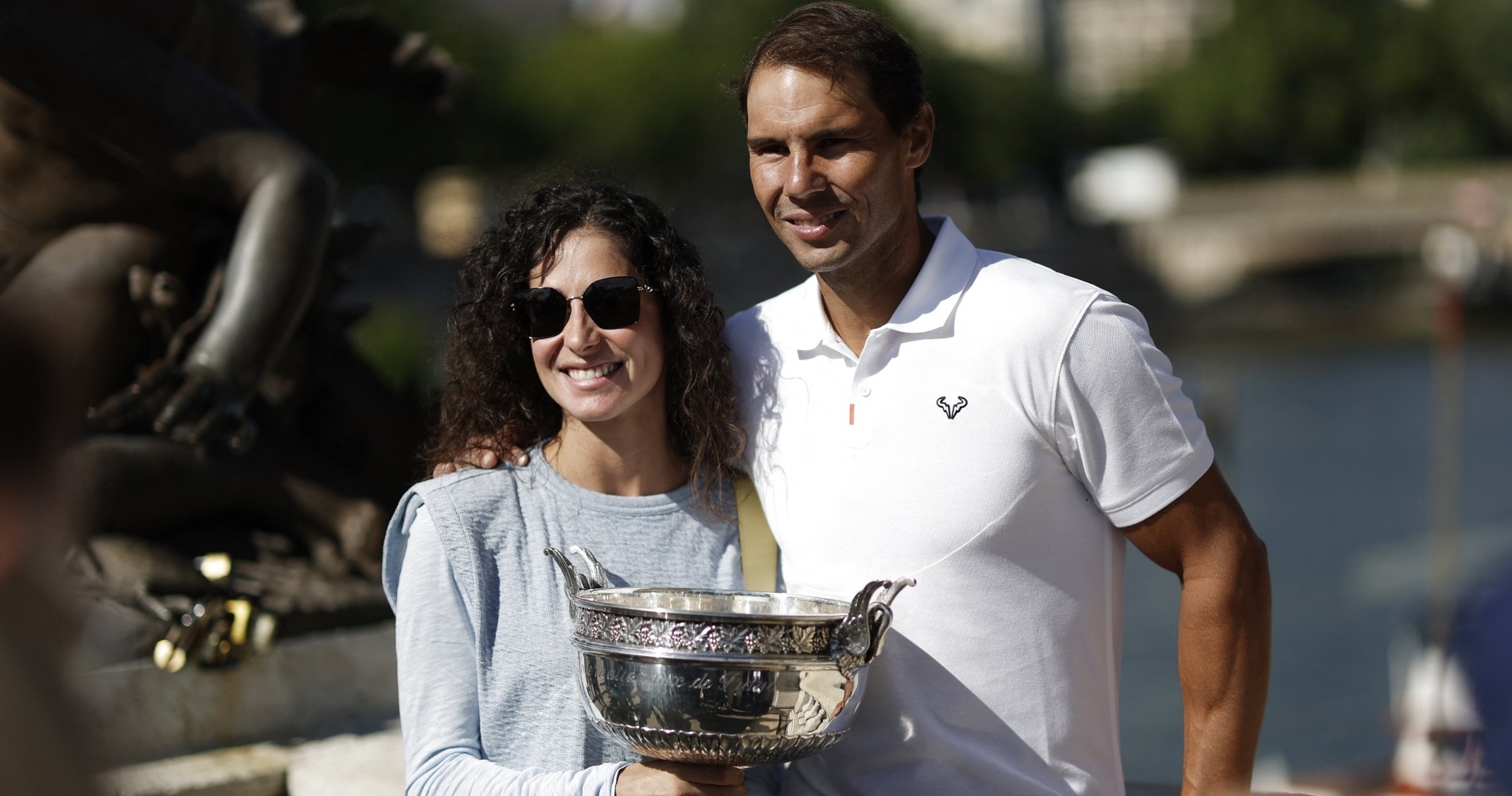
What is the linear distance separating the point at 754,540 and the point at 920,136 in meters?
0.75

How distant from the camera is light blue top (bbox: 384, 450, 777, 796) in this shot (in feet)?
8.25

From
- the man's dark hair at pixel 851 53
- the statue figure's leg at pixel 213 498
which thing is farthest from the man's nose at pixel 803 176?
the statue figure's leg at pixel 213 498

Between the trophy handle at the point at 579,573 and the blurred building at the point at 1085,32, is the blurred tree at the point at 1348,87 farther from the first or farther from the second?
the trophy handle at the point at 579,573

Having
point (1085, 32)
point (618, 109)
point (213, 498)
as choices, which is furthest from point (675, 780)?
point (1085, 32)

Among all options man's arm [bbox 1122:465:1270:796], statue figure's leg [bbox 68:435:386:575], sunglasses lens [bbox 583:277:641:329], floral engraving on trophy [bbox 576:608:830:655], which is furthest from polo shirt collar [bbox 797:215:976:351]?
statue figure's leg [bbox 68:435:386:575]

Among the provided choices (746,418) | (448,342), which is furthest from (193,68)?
(746,418)

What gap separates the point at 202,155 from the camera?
449 cm

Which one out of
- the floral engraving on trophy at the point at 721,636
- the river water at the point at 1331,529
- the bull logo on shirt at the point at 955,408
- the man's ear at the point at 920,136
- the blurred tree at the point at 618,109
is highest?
the blurred tree at the point at 618,109

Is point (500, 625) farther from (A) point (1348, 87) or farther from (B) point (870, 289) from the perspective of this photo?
(A) point (1348, 87)

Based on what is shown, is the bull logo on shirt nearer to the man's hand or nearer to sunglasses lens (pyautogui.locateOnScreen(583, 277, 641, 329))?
sunglasses lens (pyautogui.locateOnScreen(583, 277, 641, 329))

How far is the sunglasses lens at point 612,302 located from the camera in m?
2.66

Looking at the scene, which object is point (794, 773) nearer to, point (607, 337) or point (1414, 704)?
point (607, 337)

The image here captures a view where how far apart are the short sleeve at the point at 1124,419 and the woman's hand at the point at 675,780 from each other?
0.75 meters

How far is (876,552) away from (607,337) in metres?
0.55
